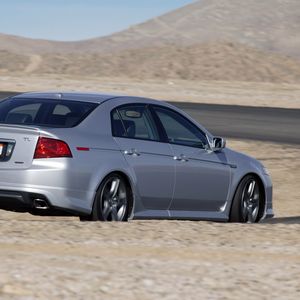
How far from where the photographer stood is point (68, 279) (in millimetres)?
7406

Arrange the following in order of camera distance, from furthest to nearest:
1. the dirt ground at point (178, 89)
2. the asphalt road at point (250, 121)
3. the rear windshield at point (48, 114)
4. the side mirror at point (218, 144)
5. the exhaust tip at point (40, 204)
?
the dirt ground at point (178, 89)
the asphalt road at point (250, 121)
the side mirror at point (218, 144)
the rear windshield at point (48, 114)
the exhaust tip at point (40, 204)

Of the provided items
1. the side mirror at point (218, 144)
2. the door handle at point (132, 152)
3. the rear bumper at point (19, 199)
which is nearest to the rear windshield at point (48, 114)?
the door handle at point (132, 152)

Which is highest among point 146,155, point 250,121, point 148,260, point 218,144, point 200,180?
point 250,121

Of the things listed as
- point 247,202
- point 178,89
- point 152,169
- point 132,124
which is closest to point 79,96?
point 132,124

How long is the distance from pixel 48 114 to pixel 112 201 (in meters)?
1.12

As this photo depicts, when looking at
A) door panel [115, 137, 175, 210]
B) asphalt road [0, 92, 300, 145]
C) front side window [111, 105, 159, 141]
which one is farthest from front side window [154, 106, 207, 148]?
asphalt road [0, 92, 300, 145]

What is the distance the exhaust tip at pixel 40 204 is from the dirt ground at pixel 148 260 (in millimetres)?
386

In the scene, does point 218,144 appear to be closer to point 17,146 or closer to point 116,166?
point 116,166

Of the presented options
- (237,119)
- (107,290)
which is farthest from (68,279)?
(237,119)

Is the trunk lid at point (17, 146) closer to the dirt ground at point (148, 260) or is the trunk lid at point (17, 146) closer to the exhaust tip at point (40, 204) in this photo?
the exhaust tip at point (40, 204)

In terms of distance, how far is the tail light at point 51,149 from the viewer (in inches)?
408

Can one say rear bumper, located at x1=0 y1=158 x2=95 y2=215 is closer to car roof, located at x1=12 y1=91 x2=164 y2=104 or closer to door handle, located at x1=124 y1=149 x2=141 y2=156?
door handle, located at x1=124 y1=149 x2=141 y2=156

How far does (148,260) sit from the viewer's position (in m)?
8.35

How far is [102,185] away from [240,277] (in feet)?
10.1
